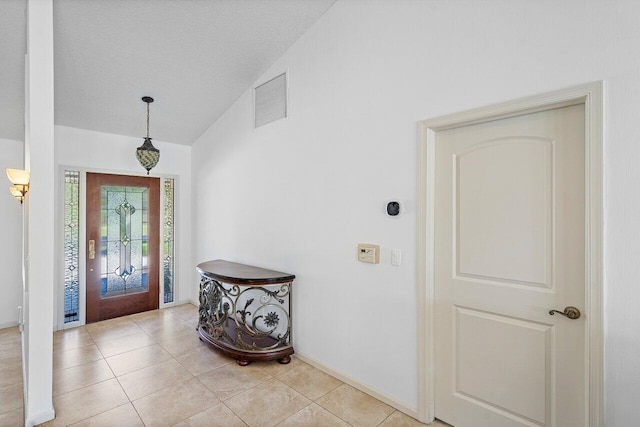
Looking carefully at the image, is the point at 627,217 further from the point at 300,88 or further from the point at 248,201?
the point at 248,201

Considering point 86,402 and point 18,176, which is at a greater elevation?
point 18,176

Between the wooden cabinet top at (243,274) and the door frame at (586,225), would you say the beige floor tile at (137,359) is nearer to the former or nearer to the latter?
the wooden cabinet top at (243,274)

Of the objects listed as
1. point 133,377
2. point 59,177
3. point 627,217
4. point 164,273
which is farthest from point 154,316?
point 627,217

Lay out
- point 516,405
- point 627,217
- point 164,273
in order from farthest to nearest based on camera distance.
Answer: point 164,273 → point 516,405 → point 627,217

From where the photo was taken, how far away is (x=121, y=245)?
14.1 ft

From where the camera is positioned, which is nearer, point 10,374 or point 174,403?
point 174,403

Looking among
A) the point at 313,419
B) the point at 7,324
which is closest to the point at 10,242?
the point at 7,324

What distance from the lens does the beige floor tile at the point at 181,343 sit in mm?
3271

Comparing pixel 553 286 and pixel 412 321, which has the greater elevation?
pixel 553 286

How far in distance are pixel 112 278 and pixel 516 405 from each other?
4618 millimetres

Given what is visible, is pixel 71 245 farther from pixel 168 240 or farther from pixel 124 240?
pixel 168 240

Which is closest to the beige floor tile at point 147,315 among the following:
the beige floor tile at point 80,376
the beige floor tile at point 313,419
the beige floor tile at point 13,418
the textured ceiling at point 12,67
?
the beige floor tile at point 80,376

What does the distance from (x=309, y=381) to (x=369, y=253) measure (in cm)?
123

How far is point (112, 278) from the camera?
4.26m
